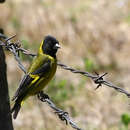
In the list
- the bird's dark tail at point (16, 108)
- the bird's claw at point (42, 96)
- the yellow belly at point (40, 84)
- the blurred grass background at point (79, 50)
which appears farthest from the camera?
the blurred grass background at point (79, 50)

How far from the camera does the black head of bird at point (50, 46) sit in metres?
4.41

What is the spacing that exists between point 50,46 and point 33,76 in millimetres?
351

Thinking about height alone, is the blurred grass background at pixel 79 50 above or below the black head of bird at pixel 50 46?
above

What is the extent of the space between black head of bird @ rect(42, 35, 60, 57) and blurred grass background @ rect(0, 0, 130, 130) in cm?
224

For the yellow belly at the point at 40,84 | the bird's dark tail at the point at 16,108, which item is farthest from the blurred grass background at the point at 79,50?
the bird's dark tail at the point at 16,108

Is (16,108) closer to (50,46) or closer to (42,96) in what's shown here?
(42,96)

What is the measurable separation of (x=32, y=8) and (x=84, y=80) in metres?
2.29

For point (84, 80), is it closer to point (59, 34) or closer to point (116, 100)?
point (116, 100)

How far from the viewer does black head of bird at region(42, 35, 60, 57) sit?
14.5ft

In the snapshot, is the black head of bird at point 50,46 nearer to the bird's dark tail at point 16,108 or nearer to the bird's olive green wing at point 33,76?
the bird's olive green wing at point 33,76

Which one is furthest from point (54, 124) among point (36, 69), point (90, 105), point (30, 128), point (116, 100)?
point (36, 69)

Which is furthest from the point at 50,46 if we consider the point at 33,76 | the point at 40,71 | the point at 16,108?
the point at 16,108

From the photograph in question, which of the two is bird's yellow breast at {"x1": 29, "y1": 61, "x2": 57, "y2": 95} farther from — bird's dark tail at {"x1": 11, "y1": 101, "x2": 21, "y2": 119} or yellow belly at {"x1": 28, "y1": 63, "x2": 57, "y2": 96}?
bird's dark tail at {"x1": 11, "y1": 101, "x2": 21, "y2": 119}

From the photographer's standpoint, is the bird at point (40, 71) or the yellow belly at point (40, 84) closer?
the bird at point (40, 71)
